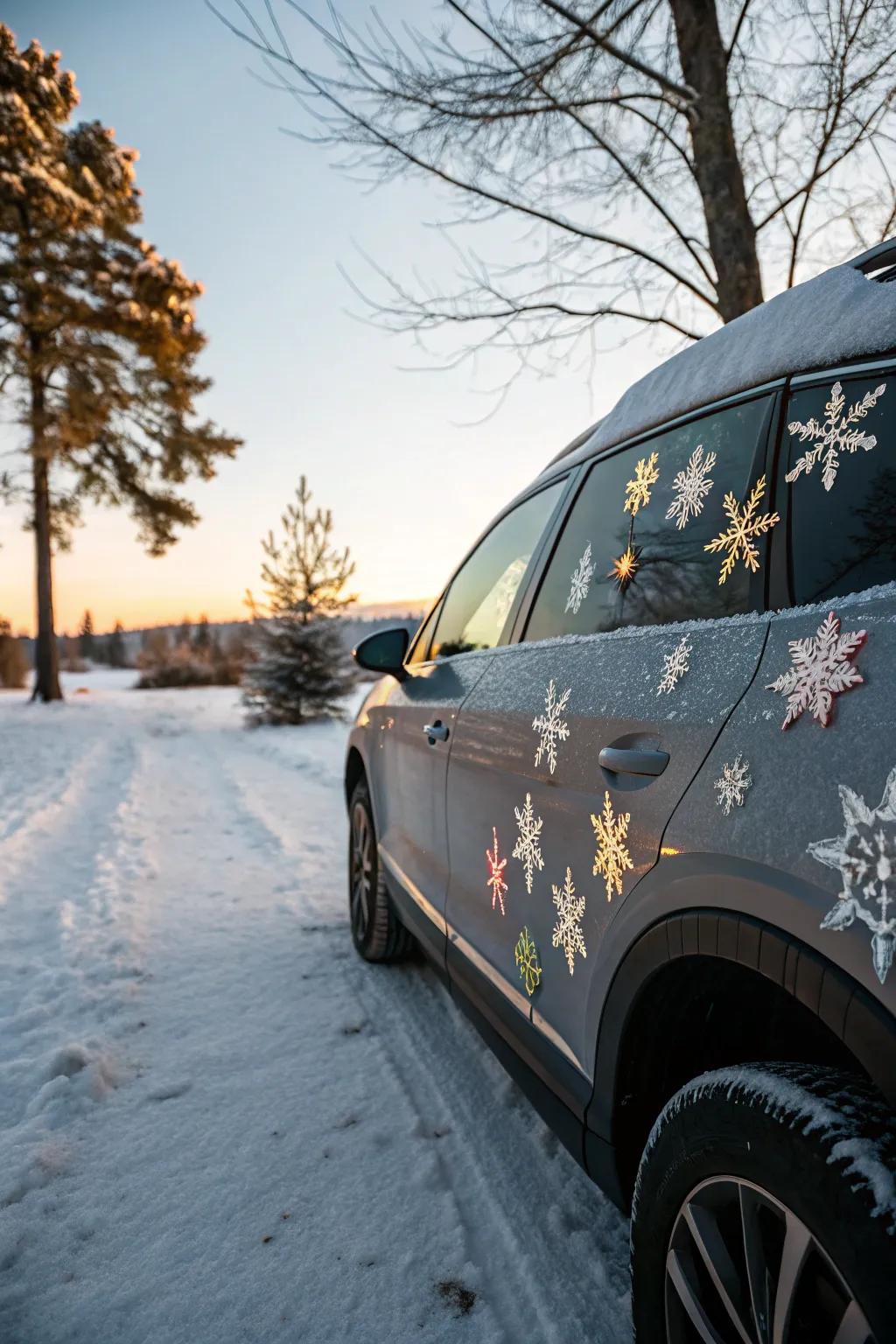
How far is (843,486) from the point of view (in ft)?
3.96

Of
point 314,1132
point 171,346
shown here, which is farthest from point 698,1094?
point 171,346

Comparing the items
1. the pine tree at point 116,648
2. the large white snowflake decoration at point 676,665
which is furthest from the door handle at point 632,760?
the pine tree at point 116,648

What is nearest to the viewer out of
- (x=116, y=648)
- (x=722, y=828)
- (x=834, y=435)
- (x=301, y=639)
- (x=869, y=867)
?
(x=869, y=867)

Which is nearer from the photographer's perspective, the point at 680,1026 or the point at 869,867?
the point at 869,867

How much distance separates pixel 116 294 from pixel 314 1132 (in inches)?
790

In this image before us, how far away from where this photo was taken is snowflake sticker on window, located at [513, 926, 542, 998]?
1767mm

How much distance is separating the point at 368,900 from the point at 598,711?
2316mm

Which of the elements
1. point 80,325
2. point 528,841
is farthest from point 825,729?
point 80,325

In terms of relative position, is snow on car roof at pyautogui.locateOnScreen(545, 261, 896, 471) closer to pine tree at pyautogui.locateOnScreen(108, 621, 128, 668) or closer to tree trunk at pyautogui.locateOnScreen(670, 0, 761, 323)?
tree trunk at pyautogui.locateOnScreen(670, 0, 761, 323)

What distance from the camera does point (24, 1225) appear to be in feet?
6.23

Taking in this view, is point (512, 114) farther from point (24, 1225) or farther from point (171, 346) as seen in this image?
point (171, 346)

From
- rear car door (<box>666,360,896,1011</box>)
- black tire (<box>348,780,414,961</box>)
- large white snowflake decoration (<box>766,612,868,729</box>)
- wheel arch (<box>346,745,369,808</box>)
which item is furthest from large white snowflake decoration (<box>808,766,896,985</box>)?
wheel arch (<box>346,745,369,808</box>)

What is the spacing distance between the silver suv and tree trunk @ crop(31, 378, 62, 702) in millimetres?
19458

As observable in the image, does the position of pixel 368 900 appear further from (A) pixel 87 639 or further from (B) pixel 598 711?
(A) pixel 87 639
